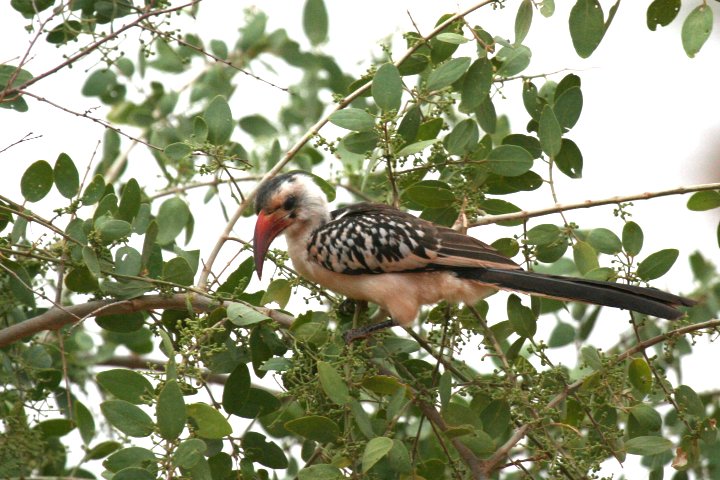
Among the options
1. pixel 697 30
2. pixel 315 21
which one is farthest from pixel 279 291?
pixel 315 21

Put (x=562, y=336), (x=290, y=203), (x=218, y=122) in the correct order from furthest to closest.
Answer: (x=562, y=336) < (x=290, y=203) < (x=218, y=122)

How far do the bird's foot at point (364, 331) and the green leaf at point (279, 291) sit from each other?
0.19m

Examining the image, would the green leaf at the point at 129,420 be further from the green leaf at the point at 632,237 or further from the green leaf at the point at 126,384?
the green leaf at the point at 632,237

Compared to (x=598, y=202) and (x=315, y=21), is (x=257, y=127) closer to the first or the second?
(x=315, y=21)

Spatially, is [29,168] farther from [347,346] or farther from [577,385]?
[577,385]

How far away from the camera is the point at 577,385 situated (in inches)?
93.3

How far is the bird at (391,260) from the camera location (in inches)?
108

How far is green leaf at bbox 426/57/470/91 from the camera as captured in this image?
8.20 ft

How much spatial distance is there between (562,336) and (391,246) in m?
0.73

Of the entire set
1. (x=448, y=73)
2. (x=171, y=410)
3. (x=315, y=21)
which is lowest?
(x=171, y=410)

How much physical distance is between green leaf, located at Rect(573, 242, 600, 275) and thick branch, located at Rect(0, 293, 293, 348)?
796 mm

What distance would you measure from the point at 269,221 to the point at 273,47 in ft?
3.85

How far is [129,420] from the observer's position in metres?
2.01

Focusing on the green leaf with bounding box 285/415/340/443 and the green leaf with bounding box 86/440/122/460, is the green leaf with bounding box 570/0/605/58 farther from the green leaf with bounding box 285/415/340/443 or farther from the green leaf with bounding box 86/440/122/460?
the green leaf with bounding box 86/440/122/460
